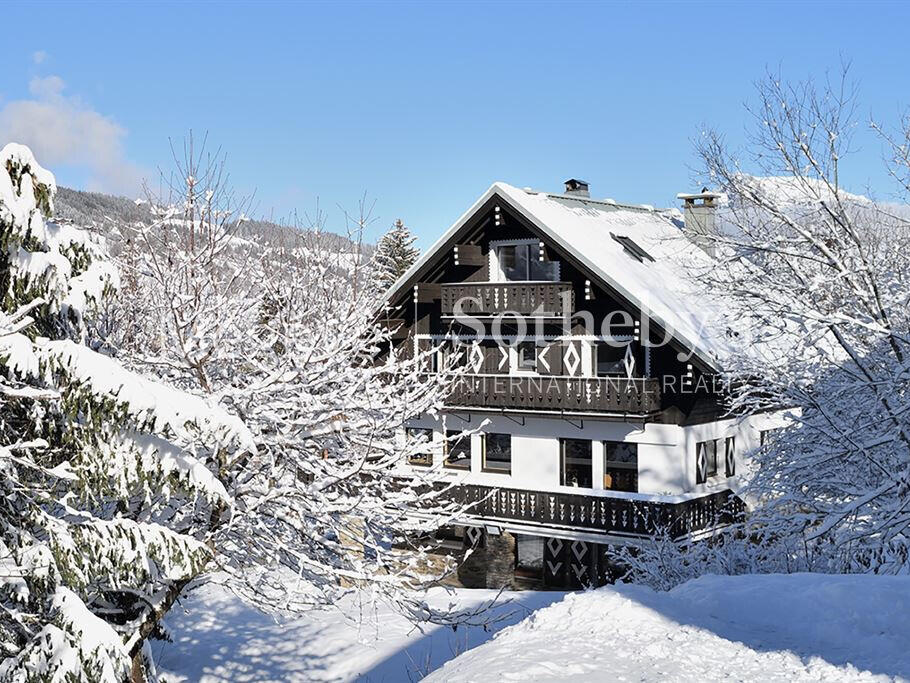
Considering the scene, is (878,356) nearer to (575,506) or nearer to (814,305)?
(814,305)

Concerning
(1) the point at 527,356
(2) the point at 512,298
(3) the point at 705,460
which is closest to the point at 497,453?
(1) the point at 527,356

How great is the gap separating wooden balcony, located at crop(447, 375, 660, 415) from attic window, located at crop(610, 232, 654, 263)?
5.22 meters

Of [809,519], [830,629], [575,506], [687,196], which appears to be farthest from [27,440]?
[687,196]

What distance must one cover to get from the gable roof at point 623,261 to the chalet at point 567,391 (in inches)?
2.4

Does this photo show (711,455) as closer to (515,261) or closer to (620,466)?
(620,466)

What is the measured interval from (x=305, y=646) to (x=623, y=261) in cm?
1372

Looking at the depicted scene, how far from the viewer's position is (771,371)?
1459 cm

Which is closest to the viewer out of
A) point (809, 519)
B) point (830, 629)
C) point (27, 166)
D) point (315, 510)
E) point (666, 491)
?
→ point (27, 166)

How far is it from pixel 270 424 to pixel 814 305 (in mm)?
8357

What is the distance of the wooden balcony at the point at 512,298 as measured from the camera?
22828mm

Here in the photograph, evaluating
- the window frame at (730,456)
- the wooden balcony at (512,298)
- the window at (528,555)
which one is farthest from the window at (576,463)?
the window frame at (730,456)

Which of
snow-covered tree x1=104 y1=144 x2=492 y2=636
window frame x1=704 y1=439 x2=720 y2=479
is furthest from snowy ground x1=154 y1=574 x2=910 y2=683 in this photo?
window frame x1=704 y1=439 x2=720 y2=479

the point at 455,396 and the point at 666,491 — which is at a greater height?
the point at 455,396

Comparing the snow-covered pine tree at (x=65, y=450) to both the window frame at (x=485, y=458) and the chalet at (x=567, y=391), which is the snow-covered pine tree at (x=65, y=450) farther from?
the window frame at (x=485, y=458)
